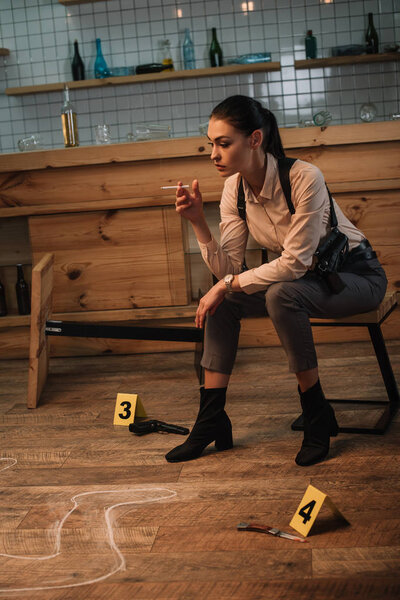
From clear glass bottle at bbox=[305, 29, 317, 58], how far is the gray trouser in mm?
2321

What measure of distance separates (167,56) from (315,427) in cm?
294

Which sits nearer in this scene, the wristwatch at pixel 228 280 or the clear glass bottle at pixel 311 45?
the wristwatch at pixel 228 280

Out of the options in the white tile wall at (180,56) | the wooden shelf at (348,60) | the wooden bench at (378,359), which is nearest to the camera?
Answer: the wooden bench at (378,359)

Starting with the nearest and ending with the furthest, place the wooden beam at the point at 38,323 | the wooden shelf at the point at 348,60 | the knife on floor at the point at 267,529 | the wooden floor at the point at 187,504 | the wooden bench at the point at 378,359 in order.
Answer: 1. the wooden floor at the point at 187,504
2. the knife on floor at the point at 267,529
3. the wooden bench at the point at 378,359
4. the wooden beam at the point at 38,323
5. the wooden shelf at the point at 348,60

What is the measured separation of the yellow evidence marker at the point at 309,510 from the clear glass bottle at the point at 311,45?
3.13 metres

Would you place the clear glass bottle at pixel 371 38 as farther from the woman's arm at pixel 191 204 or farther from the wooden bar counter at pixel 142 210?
the woman's arm at pixel 191 204

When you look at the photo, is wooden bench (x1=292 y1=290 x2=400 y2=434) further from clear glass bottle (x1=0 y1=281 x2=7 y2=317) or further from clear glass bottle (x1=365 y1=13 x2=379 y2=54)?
clear glass bottle (x1=365 y1=13 x2=379 y2=54)

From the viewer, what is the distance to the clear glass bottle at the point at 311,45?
3982mm

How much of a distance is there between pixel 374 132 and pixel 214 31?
4.96 feet

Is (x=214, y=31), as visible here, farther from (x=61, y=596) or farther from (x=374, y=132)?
(x=61, y=596)

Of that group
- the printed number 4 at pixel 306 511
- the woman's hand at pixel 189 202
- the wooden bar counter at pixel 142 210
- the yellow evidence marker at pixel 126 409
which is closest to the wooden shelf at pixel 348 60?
the wooden bar counter at pixel 142 210

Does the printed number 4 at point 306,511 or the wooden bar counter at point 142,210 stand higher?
the wooden bar counter at point 142,210

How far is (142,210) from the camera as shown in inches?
125

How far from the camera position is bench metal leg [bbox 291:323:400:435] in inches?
83.2
